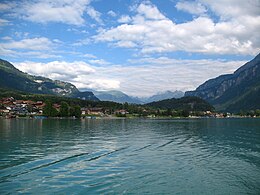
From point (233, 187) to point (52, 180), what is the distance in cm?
1629

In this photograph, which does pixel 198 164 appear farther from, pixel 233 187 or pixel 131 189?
pixel 131 189

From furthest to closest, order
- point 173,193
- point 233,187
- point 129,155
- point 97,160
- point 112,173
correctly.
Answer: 1. point 129,155
2. point 97,160
3. point 112,173
4. point 233,187
5. point 173,193

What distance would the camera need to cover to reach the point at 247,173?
103 ft

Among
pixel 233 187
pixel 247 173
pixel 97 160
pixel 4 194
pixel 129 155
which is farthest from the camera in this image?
pixel 129 155

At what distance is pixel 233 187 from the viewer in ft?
84.8

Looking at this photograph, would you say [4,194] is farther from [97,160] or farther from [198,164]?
[198,164]

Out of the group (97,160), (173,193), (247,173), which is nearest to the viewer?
(173,193)

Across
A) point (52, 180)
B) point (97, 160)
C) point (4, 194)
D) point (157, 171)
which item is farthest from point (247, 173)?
point (4, 194)

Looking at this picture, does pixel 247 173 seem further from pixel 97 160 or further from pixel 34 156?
pixel 34 156

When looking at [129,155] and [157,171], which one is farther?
[129,155]

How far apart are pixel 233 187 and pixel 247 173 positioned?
259 inches

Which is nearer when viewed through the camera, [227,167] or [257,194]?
[257,194]

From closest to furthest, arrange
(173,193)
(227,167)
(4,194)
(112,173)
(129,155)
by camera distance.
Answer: (4,194), (173,193), (112,173), (227,167), (129,155)

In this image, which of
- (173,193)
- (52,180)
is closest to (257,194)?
(173,193)
